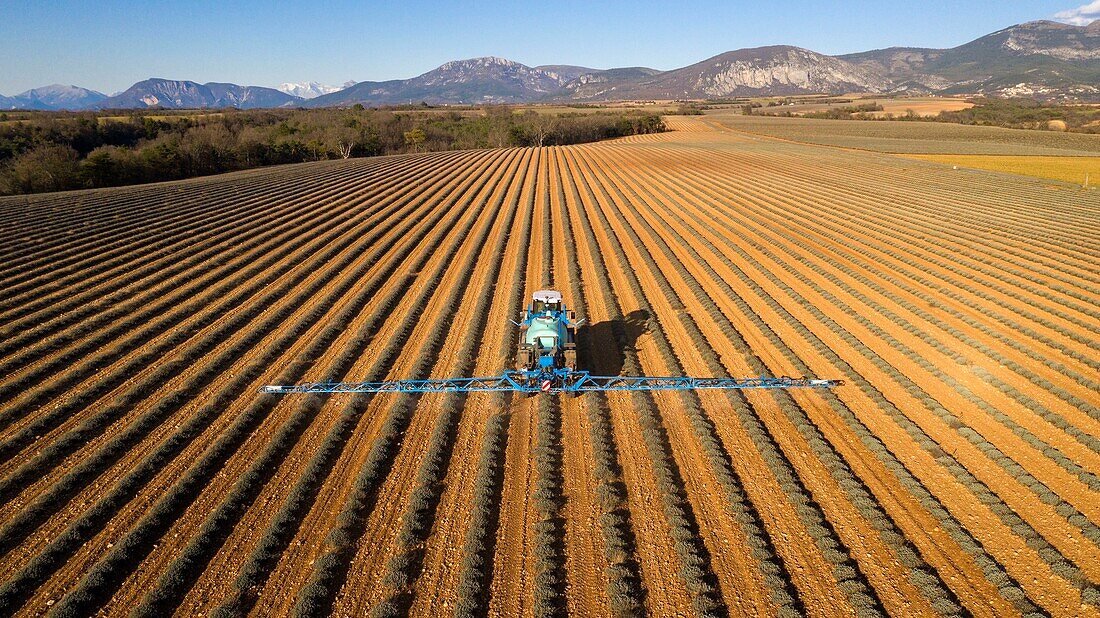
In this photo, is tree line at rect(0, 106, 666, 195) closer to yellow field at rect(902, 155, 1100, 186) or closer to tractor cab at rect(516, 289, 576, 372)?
tractor cab at rect(516, 289, 576, 372)

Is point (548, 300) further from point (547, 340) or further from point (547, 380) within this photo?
point (547, 380)

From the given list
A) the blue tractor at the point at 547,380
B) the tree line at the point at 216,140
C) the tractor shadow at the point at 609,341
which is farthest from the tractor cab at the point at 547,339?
the tree line at the point at 216,140

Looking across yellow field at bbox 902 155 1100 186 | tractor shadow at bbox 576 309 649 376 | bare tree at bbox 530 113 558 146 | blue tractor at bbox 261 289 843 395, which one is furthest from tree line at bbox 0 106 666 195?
yellow field at bbox 902 155 1100 186

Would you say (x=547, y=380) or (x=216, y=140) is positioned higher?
(x=216, y=140)

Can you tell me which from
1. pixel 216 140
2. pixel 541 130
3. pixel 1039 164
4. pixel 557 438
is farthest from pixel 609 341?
pixel 541 130

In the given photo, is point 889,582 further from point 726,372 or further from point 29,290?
point 29,290

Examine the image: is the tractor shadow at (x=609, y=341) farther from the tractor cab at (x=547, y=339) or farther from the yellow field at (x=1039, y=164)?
the yellow field at (x=1039, y=164)

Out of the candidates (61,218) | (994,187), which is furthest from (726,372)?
(994,187)
